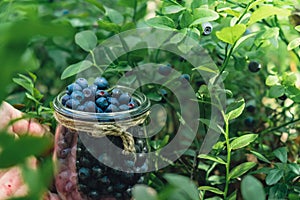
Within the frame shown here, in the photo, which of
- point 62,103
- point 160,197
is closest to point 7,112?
point 62,103

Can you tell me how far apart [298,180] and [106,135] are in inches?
11.6

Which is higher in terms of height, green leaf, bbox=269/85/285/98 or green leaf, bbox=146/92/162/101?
green leaf, bbox=269/85/285/98

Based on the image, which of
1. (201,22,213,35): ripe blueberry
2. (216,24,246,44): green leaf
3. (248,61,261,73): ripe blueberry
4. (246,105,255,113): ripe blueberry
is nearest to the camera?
(216,24,246,44): green leaf

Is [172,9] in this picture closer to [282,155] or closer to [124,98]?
[124,98]

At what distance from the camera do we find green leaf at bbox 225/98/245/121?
2.44 ft

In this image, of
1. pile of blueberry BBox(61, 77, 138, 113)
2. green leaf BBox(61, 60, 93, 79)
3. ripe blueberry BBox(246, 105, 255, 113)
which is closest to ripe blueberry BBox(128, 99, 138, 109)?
pile of blueberry BBox(61, 77, 138, 113)

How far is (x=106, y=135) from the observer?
0.75 meters

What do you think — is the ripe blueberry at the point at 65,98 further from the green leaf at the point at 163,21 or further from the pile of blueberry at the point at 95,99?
the green leaf at the point at 163,21

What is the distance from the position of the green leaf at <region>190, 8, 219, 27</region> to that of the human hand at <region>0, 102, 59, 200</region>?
0.91 feet

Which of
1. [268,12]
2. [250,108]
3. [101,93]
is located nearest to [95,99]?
[101,93]

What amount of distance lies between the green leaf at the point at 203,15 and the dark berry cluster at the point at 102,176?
19 centimetres

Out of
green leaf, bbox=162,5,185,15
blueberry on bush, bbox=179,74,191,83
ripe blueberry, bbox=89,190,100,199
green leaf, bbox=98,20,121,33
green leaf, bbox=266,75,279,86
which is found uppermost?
green leaf, bbox=162,5,185,15

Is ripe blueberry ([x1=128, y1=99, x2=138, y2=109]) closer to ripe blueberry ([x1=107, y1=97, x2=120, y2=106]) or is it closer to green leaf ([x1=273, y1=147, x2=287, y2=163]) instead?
ripe blueberry ([x1=107, y1=97, x2=120, y2=106])

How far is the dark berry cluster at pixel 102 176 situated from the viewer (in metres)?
0.76
